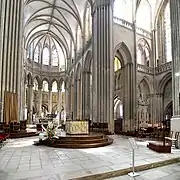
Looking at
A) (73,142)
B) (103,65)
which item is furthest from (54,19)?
(73,142)

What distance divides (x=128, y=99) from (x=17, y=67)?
35.6 feet

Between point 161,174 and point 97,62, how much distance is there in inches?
480

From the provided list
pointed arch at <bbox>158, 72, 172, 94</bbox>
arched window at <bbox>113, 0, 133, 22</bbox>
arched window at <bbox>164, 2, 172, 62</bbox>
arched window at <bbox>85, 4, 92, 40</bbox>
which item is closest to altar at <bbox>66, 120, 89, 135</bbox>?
pointed arch at <bbox>158, 72, 172, 94</bbox>

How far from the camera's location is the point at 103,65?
1580 centimetres

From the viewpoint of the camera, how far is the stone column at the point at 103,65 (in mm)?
15242

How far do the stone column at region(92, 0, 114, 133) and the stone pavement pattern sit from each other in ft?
32.0

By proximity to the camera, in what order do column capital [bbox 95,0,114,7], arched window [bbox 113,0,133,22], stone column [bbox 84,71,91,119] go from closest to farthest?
column capital [bbox 95,0,114,7] < arched window [bbox 113,0,133,22] < stone column [bbox 84,71,91,119]

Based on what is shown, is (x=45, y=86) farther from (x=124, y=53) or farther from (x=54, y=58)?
(x=124, y=53)

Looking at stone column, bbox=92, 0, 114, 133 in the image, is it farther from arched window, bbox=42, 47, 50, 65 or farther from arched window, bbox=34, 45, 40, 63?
arched window, bbox=42, 47, 50, 65

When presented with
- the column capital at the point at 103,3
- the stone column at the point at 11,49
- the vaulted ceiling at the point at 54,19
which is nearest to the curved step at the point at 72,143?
the stone column at the point at 11,49

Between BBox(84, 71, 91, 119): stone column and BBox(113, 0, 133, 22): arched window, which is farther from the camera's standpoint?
BBox(84, 71, 91, 119): stone column

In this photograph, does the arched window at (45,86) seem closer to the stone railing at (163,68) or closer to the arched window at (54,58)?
the arched window at (54,58)

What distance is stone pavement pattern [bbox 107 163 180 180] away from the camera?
14.7 ft

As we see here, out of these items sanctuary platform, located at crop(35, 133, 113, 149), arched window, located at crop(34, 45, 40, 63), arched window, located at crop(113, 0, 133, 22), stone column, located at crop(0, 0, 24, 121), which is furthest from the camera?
arched window, located at crop(34, 45, 40, 63)
